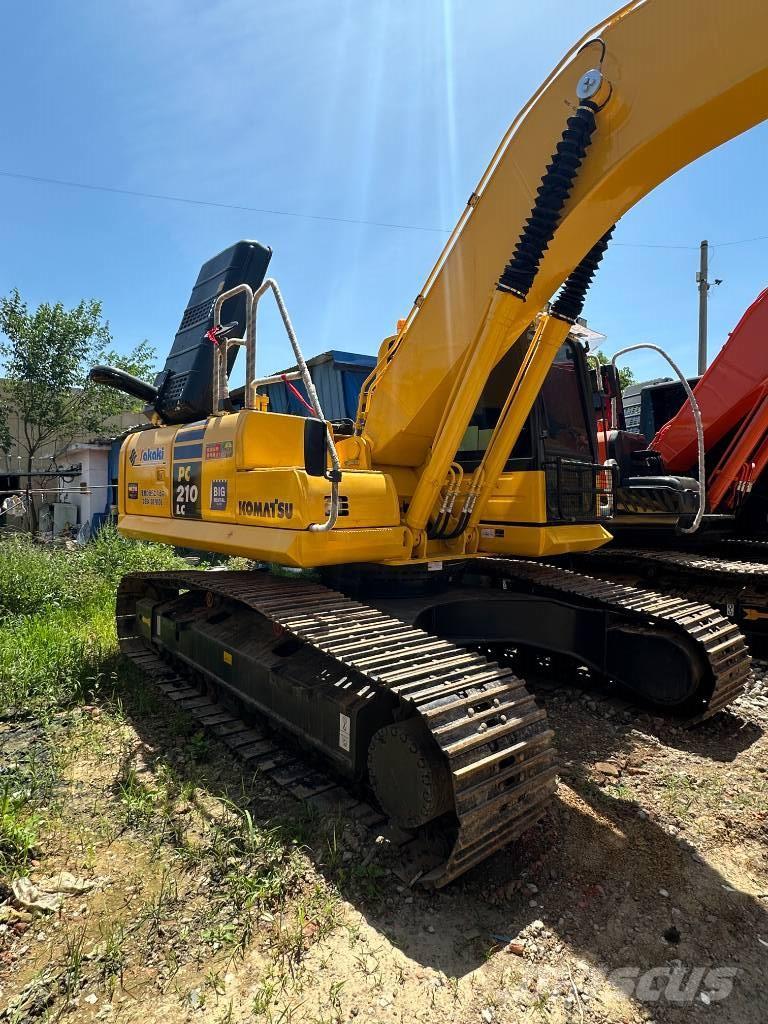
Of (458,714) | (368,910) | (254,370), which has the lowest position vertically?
(368,910)

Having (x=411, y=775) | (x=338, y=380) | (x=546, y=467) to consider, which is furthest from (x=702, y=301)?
(x=411, y=775)

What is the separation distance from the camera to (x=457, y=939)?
2.39 metres

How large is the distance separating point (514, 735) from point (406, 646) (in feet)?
2.19

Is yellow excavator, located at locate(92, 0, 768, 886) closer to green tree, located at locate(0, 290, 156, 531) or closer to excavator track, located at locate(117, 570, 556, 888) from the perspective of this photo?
excavator track, located at locate(117, 570, 556, 888)

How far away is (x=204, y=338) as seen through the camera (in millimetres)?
4836

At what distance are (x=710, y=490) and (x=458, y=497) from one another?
382 cm

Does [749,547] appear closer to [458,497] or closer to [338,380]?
[458,497]

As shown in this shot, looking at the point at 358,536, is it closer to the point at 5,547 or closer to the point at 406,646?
the point at 406,646

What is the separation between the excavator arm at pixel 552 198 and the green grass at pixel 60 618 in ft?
10.3

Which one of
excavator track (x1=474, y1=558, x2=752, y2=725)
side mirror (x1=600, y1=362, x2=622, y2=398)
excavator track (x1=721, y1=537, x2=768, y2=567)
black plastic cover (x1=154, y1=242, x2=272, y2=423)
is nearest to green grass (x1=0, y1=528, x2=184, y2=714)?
black plastic cover (x1=154, y1=242, x2=272, y2=423)

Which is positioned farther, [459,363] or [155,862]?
[459,363]

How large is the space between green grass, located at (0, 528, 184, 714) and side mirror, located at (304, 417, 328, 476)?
2.90m

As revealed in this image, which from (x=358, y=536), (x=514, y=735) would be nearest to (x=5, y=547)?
(x=358, y=536)

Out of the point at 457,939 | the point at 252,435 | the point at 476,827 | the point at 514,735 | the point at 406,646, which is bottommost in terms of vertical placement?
the point at 457,939
